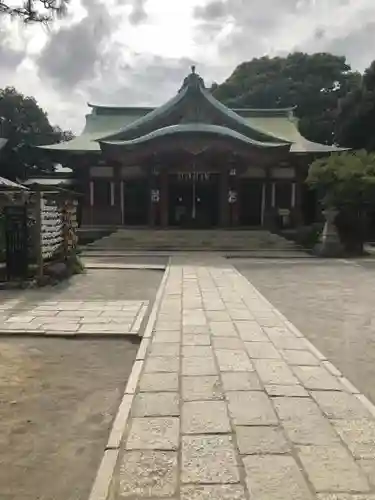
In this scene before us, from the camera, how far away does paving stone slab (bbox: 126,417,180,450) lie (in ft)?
9.88

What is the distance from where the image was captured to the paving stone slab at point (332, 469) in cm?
258

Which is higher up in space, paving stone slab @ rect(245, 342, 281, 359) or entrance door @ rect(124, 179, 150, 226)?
entrance door @ rect(124, 179, 150, 226)

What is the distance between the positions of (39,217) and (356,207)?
39.7 ft

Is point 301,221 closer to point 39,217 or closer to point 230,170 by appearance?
point 230,170

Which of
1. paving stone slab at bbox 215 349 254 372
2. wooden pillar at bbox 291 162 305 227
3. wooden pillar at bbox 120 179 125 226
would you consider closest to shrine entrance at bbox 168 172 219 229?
wooden pillar at bbox 120 179 125 226

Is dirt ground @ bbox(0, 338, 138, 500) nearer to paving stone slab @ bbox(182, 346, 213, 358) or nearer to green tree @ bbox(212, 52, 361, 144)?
paving stone slab @ bbox(182, 346, 213, 358)

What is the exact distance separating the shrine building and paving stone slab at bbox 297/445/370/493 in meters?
20.2

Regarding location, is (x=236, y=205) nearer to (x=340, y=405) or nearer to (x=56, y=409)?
(x=340, y=405)

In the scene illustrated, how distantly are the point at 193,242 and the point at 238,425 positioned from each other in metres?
17.4

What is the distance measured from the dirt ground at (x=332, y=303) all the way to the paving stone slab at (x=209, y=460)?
63.7 inches

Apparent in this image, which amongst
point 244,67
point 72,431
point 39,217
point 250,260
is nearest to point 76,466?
point 72,431

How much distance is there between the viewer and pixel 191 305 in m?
7.80

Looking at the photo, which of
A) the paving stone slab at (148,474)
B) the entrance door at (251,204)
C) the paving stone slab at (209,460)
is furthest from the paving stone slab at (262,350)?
the entrance door at (251,204)

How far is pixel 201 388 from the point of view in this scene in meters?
4.05
